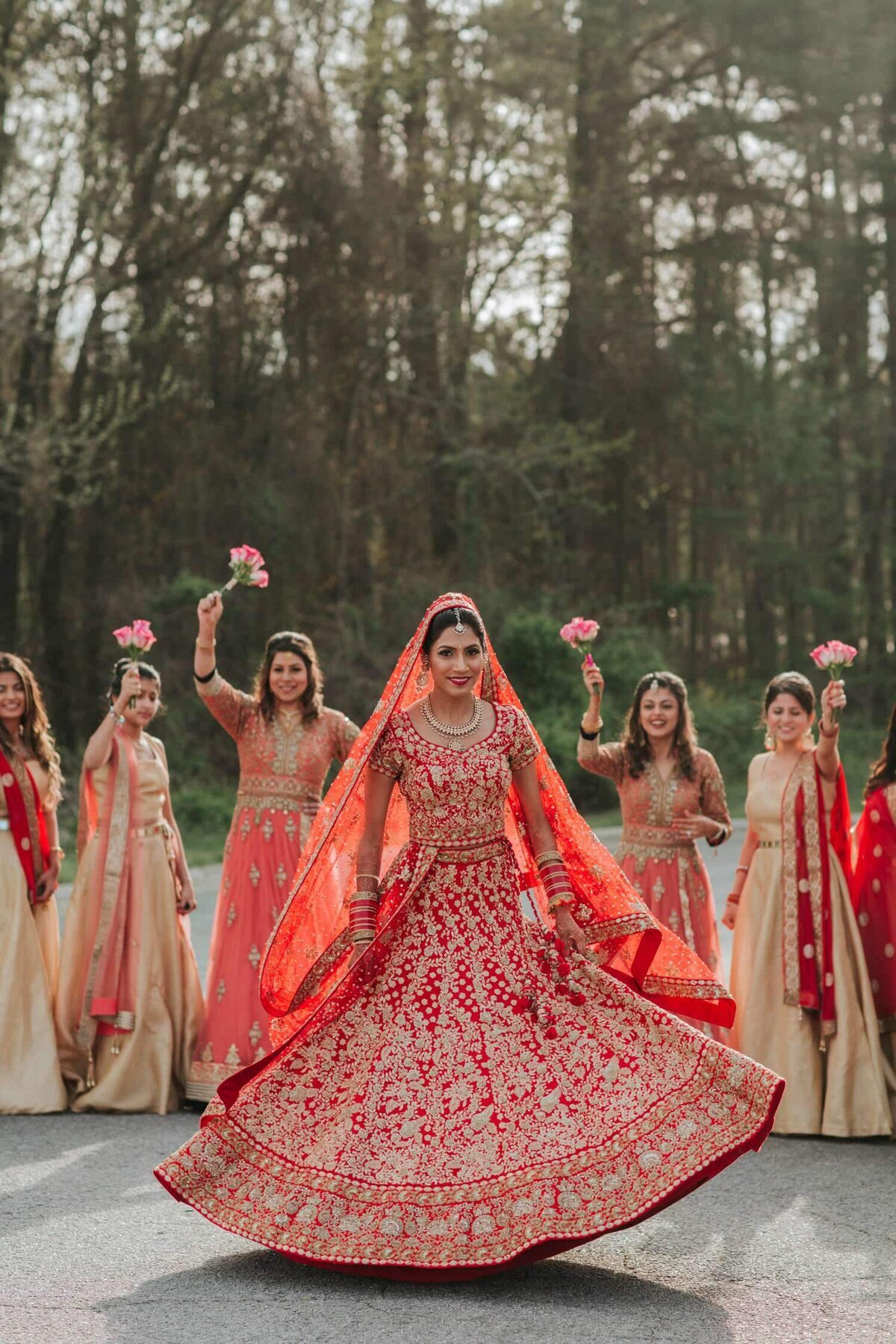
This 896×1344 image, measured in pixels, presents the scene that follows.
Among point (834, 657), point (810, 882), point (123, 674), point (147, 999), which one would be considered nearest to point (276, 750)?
point (123, 674)

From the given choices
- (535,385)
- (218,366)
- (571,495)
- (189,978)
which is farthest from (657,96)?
(189,978)

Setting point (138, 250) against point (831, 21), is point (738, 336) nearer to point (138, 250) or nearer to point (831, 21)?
point (831, 21)

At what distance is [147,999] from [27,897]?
0.72 metres

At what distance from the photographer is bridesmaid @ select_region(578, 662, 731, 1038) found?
736 cm

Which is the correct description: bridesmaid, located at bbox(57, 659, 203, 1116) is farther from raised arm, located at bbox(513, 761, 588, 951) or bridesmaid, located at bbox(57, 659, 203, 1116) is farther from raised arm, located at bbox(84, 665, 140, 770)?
raised arm, located at bbox(513, 761, 588, 951)

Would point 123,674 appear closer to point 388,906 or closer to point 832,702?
point 388,906

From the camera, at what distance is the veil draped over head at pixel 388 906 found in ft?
16.8

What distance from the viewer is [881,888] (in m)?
6.94

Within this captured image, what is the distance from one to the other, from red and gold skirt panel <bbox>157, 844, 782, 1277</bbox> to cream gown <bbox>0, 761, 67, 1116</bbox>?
237cm

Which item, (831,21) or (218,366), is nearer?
(218,366)

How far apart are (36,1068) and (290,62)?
55.1 feet

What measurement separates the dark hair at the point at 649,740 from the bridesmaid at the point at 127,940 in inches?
85.0

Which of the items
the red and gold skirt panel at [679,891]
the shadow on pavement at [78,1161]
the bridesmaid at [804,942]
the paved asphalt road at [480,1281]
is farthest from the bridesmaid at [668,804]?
the shadow on pavement at [78,1161]

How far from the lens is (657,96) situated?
25234mm
